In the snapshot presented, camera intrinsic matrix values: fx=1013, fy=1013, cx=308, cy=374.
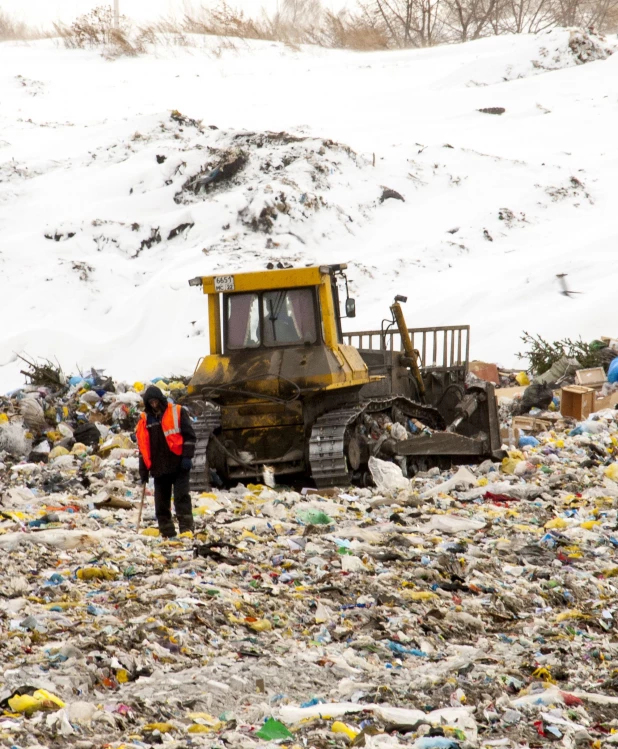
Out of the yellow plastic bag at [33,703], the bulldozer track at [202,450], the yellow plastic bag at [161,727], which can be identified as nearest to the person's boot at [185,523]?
the bulldozer track at [202,450]

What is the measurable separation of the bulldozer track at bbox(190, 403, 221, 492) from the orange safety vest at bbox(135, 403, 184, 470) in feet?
5.87

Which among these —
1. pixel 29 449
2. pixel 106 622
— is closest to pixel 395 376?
pixel 29 449

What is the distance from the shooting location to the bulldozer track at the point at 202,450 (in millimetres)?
8422

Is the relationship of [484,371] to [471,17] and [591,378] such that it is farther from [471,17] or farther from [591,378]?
[471,17]

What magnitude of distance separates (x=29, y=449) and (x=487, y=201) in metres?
12.3

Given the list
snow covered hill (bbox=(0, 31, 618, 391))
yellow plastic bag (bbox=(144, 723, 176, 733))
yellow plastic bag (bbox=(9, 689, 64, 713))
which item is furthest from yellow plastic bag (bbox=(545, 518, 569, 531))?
snow covered hill (bbox=(0, 31, 618, 391))

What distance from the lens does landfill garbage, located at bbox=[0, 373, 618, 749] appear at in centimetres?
350

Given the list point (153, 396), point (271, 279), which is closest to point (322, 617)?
point (153, 396)

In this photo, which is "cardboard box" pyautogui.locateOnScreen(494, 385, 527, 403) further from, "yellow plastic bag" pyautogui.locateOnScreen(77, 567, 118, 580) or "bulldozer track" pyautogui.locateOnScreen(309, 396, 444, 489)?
"yellow plastic bag" pyautogui.locateOnScreen(77, 567, 118, 580)

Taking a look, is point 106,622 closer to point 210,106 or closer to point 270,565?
point 270,565

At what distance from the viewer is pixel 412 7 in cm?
3612

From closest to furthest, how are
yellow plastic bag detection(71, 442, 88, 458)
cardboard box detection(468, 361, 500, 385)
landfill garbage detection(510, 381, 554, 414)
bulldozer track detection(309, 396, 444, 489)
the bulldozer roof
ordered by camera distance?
bulldozer track detection(309, 396, 444, 489) < the bulldozer roof < yellow plastic bag detection(71, 442, 88, 458) < landfill garbage detection(510, 381, 554, 414) < cardboard box detection(468, 361, 500, 385)

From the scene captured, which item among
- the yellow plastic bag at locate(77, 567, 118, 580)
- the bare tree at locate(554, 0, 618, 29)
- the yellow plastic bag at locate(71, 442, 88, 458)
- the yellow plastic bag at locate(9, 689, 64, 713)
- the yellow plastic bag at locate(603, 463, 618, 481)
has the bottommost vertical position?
the yellow plastic bag at locate(71, 442, 88, 458)

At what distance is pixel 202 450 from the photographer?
27.8ft
